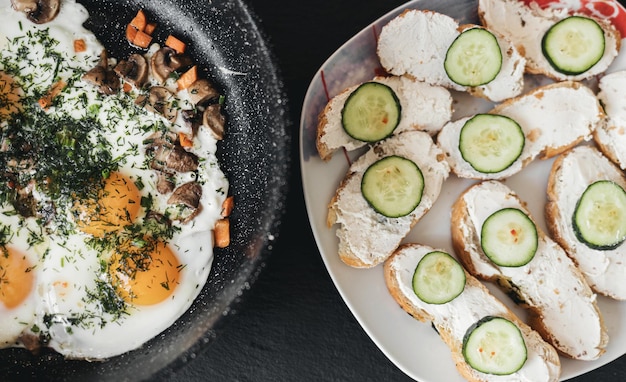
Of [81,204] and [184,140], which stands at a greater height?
[184,140]

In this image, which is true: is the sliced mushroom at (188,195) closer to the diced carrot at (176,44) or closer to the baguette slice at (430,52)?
the diced carrot at (176,44)

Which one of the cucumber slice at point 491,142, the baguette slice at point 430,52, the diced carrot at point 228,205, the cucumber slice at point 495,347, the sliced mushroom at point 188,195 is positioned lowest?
the cucumber slice at point 495,347

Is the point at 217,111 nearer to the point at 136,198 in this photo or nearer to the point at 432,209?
the point at 136,198

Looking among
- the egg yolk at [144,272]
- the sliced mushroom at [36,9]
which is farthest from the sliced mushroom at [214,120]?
the sliced mushroom at [36,9]

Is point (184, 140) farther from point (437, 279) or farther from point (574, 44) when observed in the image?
point (574, 44)

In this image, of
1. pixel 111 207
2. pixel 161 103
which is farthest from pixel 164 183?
pixel 161 103

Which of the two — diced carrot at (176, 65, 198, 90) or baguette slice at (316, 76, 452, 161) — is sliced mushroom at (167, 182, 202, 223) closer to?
diced carrot at (176, 65, 198, 90)
